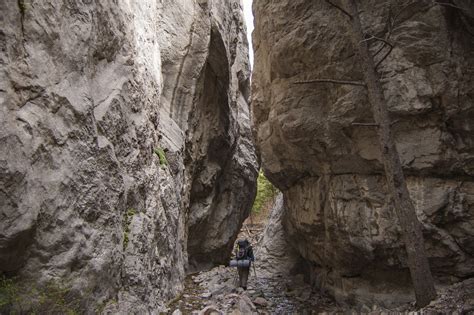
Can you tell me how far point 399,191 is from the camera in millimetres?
8461

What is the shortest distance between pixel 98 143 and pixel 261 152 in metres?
9.31

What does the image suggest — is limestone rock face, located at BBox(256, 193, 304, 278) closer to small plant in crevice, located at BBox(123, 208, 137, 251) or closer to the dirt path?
the dirt path

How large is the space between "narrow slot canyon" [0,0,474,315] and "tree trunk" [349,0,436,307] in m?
0.03

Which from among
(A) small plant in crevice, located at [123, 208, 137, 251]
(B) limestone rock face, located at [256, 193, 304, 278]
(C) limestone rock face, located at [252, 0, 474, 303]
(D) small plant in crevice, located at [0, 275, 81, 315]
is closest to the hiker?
(C) limestone rock face, located at [252, 0, 474, 303]

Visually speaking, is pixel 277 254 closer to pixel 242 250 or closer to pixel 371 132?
pixel 242 250

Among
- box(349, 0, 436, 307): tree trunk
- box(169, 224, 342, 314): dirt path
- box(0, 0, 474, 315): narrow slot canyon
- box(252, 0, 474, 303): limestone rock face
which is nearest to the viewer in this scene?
box(0, 0, 474, 315): narrow slot canyon

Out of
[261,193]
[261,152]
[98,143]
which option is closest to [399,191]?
[98,143]

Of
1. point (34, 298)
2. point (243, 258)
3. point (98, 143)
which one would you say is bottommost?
point (34, 298)

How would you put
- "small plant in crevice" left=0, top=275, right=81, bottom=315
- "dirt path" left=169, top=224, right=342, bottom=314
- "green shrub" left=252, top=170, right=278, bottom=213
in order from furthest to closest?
"green shrub" left=252, top=170, right=278, bottom=213, "dirt path" left=169, top=224, right=342, bottom=314, "small plant in crevice" left=0, top=275, right=81, bottom=315

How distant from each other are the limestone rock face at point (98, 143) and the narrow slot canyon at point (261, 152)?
4 cm

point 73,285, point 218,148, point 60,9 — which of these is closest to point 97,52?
point 60,9

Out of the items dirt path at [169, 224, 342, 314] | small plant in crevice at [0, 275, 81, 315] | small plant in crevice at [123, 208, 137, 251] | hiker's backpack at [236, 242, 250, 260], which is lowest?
dirt path at [169, 224, 342, 314]

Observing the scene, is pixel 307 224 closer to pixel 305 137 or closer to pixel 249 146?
pixel 305 137

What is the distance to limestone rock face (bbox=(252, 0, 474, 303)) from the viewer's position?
9.77m
